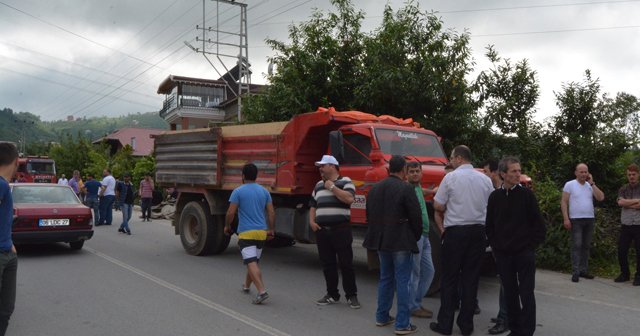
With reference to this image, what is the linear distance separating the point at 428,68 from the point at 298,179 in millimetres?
5226

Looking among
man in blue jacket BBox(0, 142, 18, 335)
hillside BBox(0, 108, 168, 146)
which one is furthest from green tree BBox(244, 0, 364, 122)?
hillside BBox(0, 108, 168, 146)

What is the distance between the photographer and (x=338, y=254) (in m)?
6.52

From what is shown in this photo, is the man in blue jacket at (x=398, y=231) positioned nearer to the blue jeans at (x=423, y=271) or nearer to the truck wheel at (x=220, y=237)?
the blue jeans at (x=423, y=271)

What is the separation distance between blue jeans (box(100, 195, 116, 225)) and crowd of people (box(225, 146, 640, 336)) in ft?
36.5

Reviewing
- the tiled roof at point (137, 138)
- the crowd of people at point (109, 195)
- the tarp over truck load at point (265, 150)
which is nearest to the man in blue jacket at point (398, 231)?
the tarp over truck load at point (265, 150)

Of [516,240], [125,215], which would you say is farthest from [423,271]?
[125,215]

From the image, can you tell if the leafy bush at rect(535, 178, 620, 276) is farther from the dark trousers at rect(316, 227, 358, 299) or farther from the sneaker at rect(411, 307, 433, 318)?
the dark trousers at rect(316, 227, 358, 299)

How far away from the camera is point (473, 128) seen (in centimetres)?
1259

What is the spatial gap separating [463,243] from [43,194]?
8621mm

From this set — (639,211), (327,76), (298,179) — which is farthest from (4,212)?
(327,76)

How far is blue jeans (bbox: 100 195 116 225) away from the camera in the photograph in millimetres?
16391

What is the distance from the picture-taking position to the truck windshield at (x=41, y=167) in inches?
1376

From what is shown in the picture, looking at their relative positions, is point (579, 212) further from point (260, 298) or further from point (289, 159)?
point (260, 298)

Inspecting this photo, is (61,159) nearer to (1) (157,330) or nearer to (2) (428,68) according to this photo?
(2) (428,68)
